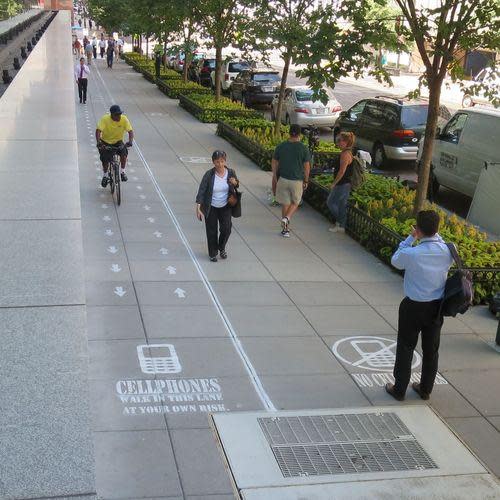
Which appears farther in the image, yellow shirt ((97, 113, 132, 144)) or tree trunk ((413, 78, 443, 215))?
yellow shirt ((97, 113, 132, 144))

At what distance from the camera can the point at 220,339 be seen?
7.56 metres

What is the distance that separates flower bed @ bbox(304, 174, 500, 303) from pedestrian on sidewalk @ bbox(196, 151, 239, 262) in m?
2.27

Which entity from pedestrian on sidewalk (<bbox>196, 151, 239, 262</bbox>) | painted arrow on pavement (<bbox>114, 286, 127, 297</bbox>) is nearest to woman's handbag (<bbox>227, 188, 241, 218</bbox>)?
pedestrian on sidewalk (<bbox>196, 151, 239, 262</bbox>)

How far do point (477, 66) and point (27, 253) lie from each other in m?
50.5

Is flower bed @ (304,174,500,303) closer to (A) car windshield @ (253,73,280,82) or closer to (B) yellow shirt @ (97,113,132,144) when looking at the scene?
(B) yellow shirt @ (97,113,132,144)

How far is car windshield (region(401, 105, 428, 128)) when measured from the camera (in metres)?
18.6

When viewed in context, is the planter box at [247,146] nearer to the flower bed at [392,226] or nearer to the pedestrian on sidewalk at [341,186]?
the flower bed at [392,226]

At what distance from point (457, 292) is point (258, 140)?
13.0 m

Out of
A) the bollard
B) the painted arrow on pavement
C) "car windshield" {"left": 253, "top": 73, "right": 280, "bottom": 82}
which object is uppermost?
the bollard

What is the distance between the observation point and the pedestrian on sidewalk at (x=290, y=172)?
11.6m

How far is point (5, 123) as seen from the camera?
435 inches

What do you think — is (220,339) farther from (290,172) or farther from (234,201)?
(290,172)

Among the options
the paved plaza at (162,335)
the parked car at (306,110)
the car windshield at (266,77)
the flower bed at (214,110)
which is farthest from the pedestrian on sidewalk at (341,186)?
the car windshield at (266,77)

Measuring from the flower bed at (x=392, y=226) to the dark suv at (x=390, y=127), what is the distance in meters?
4.59
